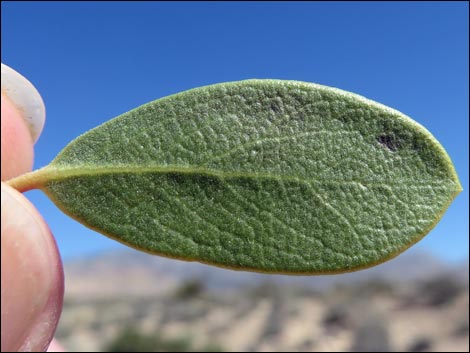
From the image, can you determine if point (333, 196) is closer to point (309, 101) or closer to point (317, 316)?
point (309, 101)

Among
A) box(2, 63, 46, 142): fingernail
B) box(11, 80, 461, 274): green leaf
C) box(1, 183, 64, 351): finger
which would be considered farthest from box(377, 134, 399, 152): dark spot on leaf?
box(2, 63, 46, 142): fingernail

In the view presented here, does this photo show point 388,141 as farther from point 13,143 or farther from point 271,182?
point 13,143

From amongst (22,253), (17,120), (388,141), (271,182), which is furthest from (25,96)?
(388,141)

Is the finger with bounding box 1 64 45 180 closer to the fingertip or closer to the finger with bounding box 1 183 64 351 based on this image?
the fingertip

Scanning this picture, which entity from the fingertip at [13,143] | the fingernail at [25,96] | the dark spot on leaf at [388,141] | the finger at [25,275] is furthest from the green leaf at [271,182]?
the fingernail at [25,96]

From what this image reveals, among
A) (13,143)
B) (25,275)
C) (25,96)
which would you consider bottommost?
(25,275)

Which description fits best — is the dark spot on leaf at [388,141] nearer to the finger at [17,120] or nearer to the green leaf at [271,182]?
the green leaf at [271,182]
